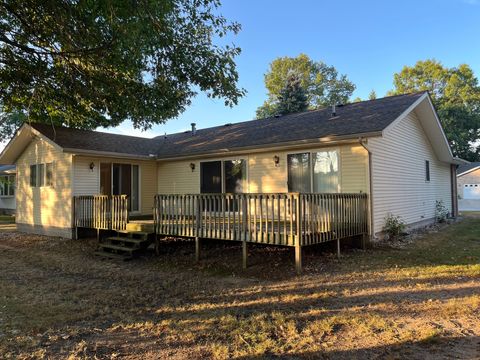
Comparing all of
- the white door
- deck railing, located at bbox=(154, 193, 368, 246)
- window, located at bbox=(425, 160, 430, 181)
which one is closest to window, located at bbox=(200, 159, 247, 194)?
deck railing, located at bbox=(154, 193, 368, 246)

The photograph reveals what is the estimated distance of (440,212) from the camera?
1534 cm

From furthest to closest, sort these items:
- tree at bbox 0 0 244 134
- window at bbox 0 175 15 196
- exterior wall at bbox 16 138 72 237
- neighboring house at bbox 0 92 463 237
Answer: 1. window at bbox 0 175 15 196
2. exterior wall at bbox 16 138 72 237
3. neighboring house at bbox 0 92 463 237
4. tree at bbox 0 0 244 134

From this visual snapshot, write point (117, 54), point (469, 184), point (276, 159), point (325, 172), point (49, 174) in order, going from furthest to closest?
point (469, 184) < point (49, 174) < point (276, 159) < point (325, 172) < point (117, 54)

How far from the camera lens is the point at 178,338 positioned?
3.90m

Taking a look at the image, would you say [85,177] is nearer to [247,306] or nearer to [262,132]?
[262,132]

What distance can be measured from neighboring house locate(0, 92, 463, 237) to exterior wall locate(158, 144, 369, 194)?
3 cm

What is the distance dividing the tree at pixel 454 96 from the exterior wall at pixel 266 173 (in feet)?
108

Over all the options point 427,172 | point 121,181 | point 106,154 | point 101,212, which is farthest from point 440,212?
point 106,154

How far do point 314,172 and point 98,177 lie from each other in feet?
25.8

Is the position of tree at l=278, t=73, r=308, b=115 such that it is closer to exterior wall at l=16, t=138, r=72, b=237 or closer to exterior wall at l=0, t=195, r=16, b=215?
exterior wall at l=16, t=138, r=72, b=237

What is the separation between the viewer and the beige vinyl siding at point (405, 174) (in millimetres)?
9750

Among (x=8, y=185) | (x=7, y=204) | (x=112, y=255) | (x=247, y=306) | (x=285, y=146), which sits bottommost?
(x=247, y=306)

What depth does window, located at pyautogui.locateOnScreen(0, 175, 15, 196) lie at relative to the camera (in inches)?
888

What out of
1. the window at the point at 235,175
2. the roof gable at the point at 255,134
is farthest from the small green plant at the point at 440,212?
the window at the point at 235,175
